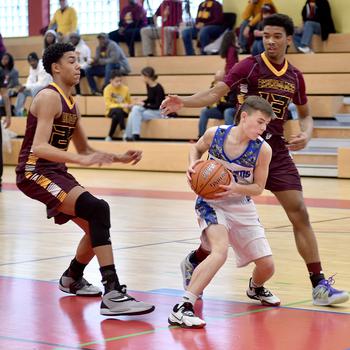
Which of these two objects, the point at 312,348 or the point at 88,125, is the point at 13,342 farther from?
the point at 88,125

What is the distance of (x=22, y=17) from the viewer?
24391 millimetres

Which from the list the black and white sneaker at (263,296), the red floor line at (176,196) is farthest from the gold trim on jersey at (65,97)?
the red floor line at (176,196)

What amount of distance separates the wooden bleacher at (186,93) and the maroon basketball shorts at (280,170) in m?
9.16

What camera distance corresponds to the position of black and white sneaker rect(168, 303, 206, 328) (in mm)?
4688

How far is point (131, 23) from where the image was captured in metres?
20.3

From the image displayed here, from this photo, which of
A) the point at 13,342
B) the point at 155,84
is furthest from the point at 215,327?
the point at 155,84

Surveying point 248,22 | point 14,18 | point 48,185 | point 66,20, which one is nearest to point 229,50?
point 248,22

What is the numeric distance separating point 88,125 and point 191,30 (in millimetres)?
2936

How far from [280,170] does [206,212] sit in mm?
738

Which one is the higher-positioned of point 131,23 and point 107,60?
point 131,23

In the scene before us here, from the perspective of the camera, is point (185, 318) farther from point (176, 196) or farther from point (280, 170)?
point (176, 196)

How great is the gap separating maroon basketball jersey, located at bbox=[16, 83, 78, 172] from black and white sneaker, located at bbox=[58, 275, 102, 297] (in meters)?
0.71

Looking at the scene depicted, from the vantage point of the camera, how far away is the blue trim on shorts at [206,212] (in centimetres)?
513

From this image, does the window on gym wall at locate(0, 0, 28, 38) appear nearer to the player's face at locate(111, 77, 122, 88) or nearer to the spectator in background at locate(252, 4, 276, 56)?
→ the player's face at locate(111, 77, 122, 88)
